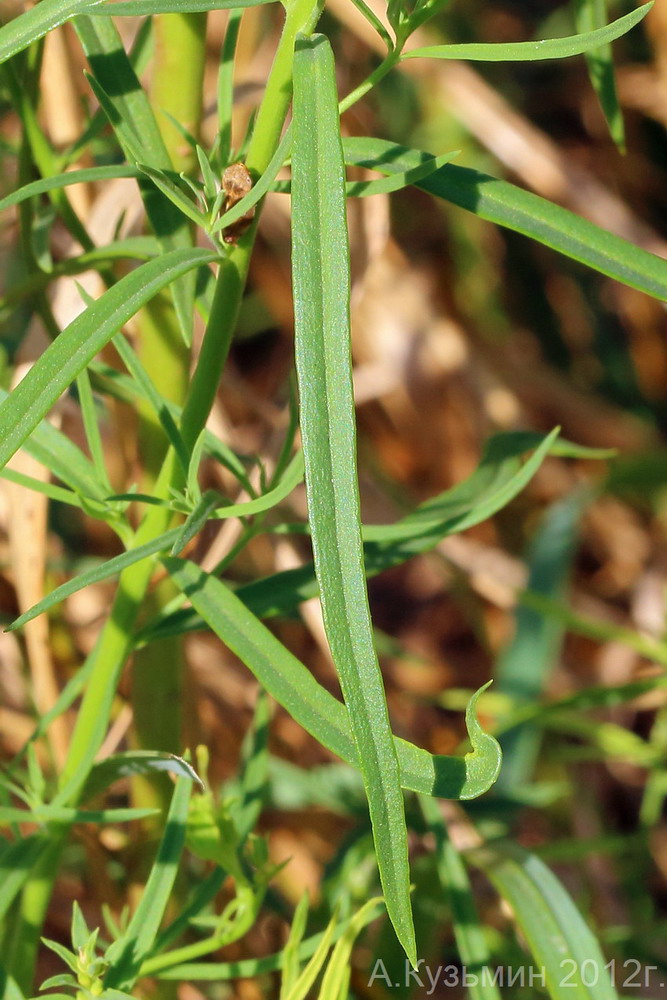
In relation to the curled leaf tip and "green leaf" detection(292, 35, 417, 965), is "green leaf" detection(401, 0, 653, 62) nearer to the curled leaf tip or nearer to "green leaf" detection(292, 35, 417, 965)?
"green leaf" detection(292, 35, 417, 965)

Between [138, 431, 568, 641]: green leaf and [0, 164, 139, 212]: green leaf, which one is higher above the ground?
[0, 164, 139, 212]: green leaf

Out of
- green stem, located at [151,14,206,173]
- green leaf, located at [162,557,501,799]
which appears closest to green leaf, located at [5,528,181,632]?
green leaf, located at [162,557,501,799]

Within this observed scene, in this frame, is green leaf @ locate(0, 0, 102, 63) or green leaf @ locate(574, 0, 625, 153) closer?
green leaf @ locate(0, 0, 102, 63)

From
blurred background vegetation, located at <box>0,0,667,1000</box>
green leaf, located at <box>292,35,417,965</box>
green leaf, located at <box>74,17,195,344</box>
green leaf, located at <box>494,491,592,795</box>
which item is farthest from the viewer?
green leaf, located at <box>494,491,592,795</box>

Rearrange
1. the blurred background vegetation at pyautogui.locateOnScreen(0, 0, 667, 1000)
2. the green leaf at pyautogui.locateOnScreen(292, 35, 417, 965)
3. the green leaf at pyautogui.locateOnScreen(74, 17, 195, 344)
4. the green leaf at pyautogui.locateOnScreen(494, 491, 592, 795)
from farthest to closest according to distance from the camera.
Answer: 1. the green leaf at pyautogui.locateOnScreen(494, 491, 592, 795)
2. the blurred background vegetation at pyautogui.locateOnScreen(0, 0, 667, 1000)
3. the green leaf at pyautogui.locateOnScreen(74, 17, 195, 344)
4. the green leaf at pyautogui.locateOnScreen(292, 35, 417, 965)

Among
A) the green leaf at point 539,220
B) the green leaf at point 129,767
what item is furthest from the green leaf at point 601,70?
the green leaf at point 129,767

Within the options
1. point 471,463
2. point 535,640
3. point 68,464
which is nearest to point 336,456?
point 68,464

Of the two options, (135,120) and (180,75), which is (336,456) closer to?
(135,120)
